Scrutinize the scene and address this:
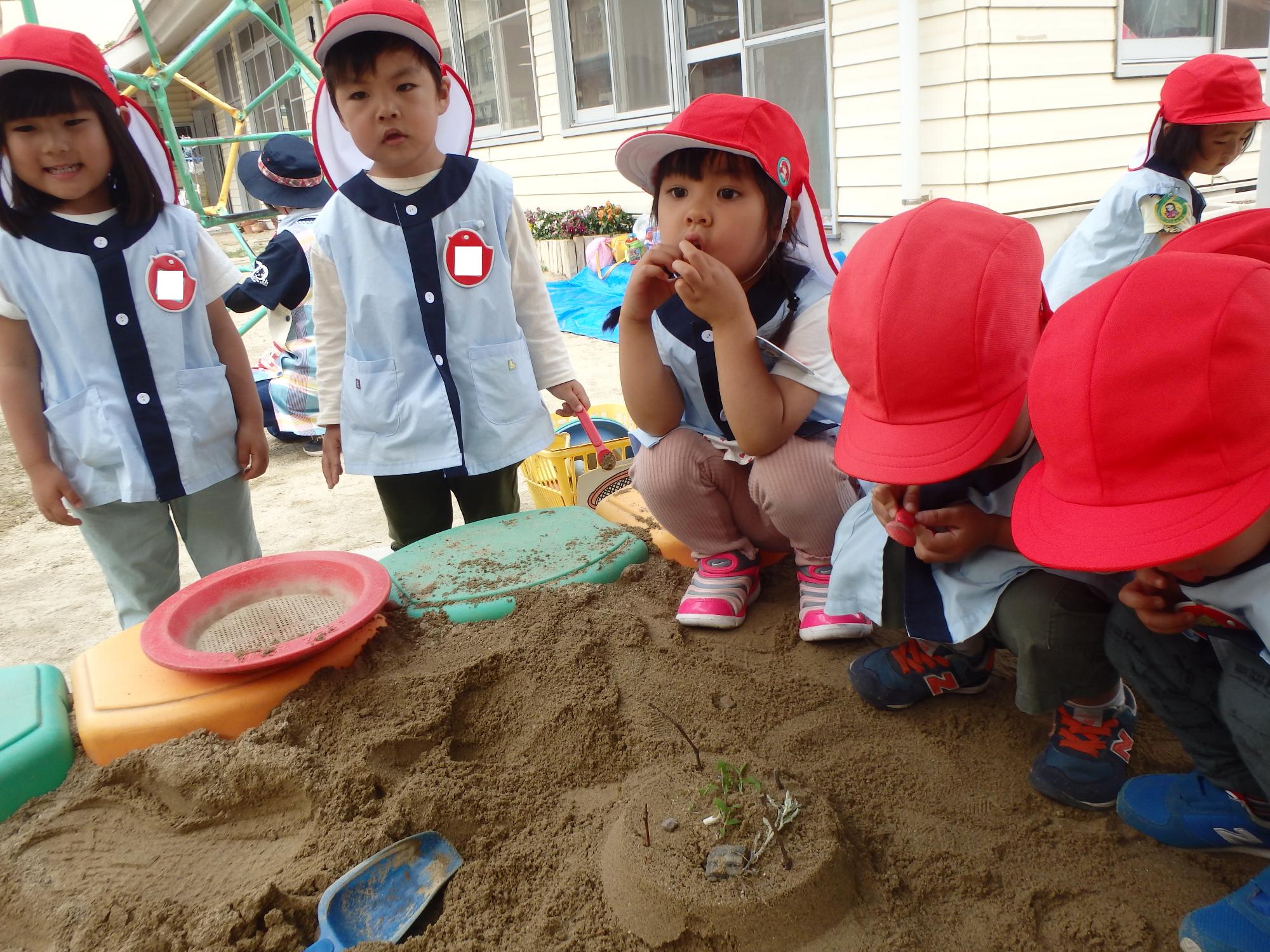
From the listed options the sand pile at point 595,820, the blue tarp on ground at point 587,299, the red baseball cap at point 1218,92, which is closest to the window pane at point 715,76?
the blue tarp on ground at point 587,299

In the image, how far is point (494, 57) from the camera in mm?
8234

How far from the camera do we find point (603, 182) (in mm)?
7137

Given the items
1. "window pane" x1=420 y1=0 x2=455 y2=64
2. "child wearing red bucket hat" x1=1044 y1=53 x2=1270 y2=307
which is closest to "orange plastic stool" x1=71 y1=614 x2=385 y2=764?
"child wearing red bucket hat" x1=1044 y1=53 x2=1270 y2=307

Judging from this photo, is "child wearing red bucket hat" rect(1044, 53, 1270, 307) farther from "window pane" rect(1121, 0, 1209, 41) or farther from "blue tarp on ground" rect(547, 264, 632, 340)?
"blue tarp on ground" rect(547, 264, 632, 340)

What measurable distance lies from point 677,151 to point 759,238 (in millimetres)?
220

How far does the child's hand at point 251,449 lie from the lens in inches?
80.3

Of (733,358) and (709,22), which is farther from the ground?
(709,22)

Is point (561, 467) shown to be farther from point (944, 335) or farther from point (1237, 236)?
point (1237, 236)

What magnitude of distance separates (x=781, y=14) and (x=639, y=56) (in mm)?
1495

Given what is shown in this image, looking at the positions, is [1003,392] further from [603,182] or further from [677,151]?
[603,182]

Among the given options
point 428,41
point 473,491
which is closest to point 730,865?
point 473,491

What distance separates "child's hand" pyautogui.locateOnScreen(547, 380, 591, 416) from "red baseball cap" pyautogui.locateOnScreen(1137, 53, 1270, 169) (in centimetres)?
201

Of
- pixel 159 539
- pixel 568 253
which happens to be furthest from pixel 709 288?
pixel 568 253

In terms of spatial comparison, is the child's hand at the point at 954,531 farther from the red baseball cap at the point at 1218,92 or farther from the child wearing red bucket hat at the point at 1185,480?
the red baseball cap at the point at 1218,92
